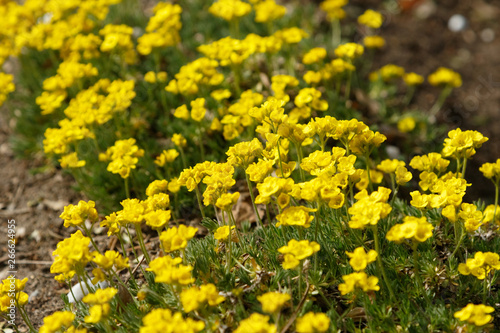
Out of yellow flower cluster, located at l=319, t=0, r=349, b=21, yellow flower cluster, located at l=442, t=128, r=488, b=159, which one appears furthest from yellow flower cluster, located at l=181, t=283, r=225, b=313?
yellow flower cluster, located at l=319, t=0, r=349, b=21

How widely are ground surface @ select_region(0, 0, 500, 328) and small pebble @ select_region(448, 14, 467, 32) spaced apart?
6cm

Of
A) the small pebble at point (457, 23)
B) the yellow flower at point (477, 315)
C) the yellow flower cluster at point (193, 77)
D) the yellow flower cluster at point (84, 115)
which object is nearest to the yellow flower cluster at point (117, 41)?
the yellow flower cluster at point (84, 115)

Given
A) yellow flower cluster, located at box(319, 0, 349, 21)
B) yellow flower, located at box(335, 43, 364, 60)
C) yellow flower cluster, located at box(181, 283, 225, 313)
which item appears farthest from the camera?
yellow flower cluster, located at box(319, 0, 349, 21)

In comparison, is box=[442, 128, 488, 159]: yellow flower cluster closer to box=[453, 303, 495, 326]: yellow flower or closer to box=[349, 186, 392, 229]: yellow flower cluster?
box=[349, 186, 392, 229]: yellow flower cluster

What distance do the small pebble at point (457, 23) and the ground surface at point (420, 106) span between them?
6cm

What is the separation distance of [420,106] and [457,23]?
69.1 inches

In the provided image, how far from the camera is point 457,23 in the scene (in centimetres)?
649

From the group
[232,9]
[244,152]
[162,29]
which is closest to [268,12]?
[232,9]

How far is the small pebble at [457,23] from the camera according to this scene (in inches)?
255

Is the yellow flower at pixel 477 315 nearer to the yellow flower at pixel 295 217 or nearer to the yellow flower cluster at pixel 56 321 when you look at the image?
the yellow flower at pixel 295 217

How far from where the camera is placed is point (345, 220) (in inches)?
108

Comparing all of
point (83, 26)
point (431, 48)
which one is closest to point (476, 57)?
point (431, 48)

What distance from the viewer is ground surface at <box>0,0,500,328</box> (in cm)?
369

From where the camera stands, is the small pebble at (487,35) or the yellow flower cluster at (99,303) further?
the small pebble at (487,35)
